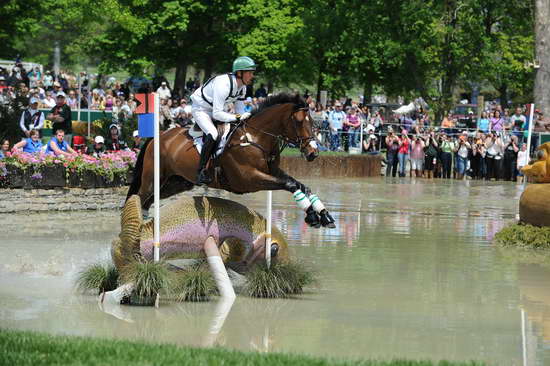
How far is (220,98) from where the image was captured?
12.2 metres

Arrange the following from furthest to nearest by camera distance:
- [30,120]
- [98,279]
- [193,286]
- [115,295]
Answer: [30,120], [98,279], [193,286], [115,295]

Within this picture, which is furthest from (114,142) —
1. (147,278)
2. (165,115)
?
(147,278)

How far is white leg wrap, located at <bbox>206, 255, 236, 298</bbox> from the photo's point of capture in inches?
450

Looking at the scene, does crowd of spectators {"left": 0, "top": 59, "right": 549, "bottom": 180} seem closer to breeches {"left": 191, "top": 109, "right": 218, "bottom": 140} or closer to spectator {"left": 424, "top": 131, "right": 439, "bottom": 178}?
spectator {"left": 424, "top": 131, "right": 439, "bottom": 178}

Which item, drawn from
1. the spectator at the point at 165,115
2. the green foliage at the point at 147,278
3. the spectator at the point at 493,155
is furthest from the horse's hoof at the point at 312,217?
the spectator at the point at 493,155

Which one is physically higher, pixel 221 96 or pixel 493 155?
pixel 221 96

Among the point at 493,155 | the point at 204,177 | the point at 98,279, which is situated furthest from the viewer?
the point at 493,155

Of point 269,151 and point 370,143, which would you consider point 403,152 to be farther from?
point 269,151

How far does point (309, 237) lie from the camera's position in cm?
1778

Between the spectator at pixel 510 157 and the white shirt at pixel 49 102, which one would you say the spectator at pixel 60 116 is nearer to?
the white shirt at pixel 49 102

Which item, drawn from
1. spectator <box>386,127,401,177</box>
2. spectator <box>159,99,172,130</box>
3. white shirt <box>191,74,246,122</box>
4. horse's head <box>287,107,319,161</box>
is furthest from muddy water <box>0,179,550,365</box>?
spectator <box>386,127,401,177</box>

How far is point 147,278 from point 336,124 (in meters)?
27.3

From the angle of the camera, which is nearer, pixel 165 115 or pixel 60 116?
pixel 60 116

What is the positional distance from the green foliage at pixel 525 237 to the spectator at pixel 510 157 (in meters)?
18.8
